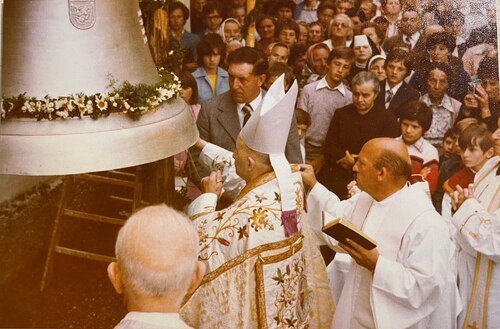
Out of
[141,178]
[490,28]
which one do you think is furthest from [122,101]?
[490,28]

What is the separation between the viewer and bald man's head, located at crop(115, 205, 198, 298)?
84.3 inches

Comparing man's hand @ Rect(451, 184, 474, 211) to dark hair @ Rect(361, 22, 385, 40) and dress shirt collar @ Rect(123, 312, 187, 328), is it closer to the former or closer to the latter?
dark hair @ Rect(361, 22, 385, 40)

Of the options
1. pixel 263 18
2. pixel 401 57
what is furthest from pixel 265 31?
pixel 401 57

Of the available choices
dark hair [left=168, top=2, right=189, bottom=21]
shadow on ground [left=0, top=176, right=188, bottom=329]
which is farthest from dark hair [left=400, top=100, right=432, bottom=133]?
shadow on ground [left=0, top=176, right=188, bottom=329]

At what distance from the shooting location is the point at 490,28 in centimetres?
328

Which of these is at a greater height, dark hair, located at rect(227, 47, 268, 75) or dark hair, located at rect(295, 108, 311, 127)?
dark hair, located at rect(227, 47, 268, 75)

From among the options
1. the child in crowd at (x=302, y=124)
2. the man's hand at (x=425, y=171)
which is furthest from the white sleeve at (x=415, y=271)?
the child in crowd at (x=302, y=124)

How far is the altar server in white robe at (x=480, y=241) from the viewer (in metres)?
3.31

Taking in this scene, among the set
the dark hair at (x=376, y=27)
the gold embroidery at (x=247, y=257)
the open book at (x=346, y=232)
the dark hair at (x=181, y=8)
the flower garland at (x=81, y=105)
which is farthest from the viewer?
the dark hair at (x=376, y=27)

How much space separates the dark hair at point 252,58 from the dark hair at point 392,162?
0.69 meters

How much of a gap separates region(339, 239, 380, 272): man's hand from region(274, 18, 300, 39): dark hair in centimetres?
103

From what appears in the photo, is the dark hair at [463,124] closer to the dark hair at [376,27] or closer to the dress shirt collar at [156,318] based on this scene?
the dark hair at [376,27]

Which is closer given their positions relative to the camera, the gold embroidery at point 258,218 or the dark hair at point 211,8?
the gold embroidery at point 258,218

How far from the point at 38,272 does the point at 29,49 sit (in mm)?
1570
